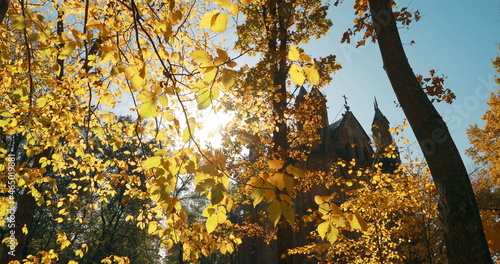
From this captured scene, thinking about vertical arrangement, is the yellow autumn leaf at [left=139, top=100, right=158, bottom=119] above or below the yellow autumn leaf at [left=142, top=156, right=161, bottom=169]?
above

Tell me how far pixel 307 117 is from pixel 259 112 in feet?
7.89

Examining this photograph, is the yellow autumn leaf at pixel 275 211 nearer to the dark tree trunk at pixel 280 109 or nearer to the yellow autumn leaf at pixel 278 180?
the yellow autumn leaf at pixel 278 180

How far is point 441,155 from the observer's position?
3.51 meters

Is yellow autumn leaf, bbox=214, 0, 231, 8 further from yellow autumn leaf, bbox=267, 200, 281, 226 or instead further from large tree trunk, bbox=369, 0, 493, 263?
large tree trunk, bbox=369, 0, 493, 263

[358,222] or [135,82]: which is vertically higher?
[135,82]

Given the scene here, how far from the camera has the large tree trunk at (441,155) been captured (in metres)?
3.10

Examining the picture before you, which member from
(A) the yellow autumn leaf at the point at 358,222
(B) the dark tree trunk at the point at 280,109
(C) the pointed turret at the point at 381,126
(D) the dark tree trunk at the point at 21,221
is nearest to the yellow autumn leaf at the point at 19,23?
(A) the yellow autumn leaf at the point at 358,222

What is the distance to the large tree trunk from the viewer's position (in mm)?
3102

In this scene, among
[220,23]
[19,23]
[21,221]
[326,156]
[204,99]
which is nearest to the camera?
[220,23]

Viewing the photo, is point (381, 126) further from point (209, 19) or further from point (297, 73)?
point (209, 19)

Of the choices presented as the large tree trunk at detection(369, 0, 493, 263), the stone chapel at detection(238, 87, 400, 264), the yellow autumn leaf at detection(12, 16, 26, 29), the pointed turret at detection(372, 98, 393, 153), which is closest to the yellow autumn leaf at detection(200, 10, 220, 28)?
the yellow autumn leaf at detection(12, 16, 26, 29)

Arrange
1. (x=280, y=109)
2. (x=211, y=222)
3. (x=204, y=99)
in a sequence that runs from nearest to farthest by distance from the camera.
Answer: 1. (x=204, y=99)
2. (x=211, y=222)
3. (x=280, y=109)

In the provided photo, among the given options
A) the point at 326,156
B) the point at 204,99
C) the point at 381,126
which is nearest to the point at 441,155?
the point at 204,99

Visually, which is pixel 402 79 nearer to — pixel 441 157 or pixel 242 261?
pixel 441 157
